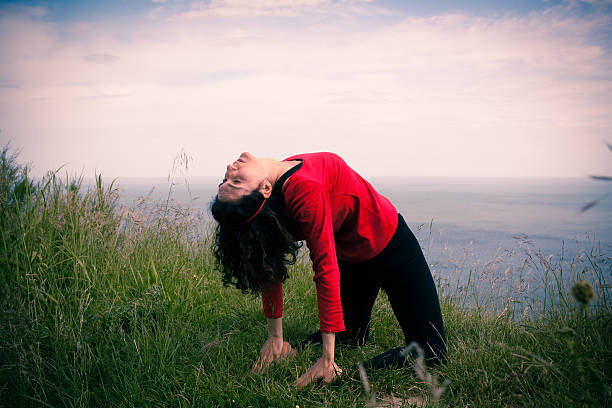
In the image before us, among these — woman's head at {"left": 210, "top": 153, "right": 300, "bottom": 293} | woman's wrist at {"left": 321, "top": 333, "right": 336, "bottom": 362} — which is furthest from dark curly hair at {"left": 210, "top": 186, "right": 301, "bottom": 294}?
woman's wrist at {"left": 321, "top": 333, "right": 336, "bottom": 362}

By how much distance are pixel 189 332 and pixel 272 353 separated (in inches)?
26.0

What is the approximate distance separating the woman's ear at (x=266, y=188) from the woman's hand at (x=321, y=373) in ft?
2.99

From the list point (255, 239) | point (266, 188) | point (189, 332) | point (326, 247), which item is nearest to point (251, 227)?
point (255, 239)

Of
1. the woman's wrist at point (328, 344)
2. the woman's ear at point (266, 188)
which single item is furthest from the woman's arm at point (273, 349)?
the woman's ear at point (266, 188)

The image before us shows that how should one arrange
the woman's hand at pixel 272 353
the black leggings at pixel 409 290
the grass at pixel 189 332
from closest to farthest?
the grass at pixel 189 332 → the woman's hand at pixel 272 353 → the black leggings at pixel 409 290

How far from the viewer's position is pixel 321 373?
214 centimetres

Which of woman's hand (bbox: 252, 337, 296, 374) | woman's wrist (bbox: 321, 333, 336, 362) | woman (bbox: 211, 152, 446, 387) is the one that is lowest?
woman's hand (bbox: 252, 337, 296, 374)

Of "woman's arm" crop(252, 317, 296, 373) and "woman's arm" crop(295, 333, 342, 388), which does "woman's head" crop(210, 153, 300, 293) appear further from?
"woman's arm" crop(295, 333, 342, 388)

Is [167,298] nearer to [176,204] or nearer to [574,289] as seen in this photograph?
[176,204]

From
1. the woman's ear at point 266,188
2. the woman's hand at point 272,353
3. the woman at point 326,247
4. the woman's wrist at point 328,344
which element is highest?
the woman's ear at point 266,188

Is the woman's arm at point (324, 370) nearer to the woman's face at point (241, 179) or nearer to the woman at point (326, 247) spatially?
the woman at point (326, 247)

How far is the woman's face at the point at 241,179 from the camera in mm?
1997

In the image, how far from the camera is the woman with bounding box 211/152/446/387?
2027 mm

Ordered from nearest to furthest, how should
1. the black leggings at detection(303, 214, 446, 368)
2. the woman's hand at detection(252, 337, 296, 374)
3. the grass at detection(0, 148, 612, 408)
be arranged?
the grass at detection(0, 148, 612, 408)
the woman's hand at detection(252, 337, 296, 374)
the black leggings at detection(303, 214, 446, 368)
